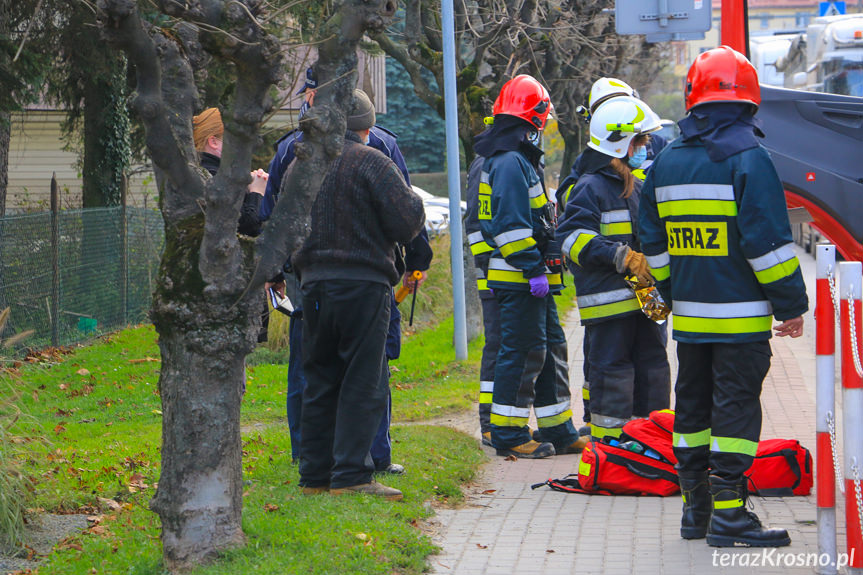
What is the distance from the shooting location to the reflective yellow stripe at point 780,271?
4496mm

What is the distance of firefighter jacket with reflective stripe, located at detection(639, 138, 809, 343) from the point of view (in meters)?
4.52

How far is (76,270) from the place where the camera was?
531 inches

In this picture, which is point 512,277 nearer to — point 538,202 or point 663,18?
point 538,202

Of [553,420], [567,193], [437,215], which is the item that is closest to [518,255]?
[567,193]

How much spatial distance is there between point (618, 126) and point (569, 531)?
2.45 metres

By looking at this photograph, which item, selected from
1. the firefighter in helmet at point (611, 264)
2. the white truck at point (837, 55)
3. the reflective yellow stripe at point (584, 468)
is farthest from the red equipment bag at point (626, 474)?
the white truck at point (837, 55)

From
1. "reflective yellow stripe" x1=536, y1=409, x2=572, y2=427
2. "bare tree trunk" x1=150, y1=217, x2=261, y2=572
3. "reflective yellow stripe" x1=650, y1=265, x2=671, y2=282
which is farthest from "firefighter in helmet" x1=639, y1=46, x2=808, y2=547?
"reflective yellow stripe" x1=536, y1=409, x2=572, y2=427

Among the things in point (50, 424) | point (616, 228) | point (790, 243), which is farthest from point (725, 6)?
point (50, 424)

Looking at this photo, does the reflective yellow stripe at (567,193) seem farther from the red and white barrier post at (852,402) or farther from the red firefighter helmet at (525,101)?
the red and white barrier post at (852,402)

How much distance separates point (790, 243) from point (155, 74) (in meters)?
2.74

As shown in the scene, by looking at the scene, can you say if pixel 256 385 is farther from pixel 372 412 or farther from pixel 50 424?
pixel 372 412

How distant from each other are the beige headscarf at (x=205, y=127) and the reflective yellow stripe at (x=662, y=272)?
2.53 m

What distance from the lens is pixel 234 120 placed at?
4070 mm

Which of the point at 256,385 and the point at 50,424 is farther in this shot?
the point at 256,385
